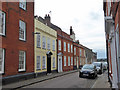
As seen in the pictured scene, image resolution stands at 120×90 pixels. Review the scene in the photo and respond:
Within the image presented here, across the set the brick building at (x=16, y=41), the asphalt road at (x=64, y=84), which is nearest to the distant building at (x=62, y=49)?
the brick building at (x=16, y=41)

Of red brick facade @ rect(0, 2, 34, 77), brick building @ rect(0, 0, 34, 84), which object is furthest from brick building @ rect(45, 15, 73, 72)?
brick building @ rect(0, 0, 34, 84)

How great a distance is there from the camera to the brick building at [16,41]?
498 inches

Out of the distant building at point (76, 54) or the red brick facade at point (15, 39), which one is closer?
the red brick facade at point (15, 39)

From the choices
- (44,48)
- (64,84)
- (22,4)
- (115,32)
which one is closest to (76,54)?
(44,48)

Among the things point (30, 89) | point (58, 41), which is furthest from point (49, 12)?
point (30, 89)

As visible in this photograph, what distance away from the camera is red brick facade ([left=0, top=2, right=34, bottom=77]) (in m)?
12.9

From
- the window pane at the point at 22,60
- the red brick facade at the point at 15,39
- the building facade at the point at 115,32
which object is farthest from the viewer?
the window pane at the point at 22,60

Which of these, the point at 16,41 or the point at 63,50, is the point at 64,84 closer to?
the point at 16,41

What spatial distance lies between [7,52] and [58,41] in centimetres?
1407

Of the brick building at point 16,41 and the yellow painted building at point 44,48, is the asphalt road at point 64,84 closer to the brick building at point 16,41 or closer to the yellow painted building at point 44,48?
the brick building at point 16,41

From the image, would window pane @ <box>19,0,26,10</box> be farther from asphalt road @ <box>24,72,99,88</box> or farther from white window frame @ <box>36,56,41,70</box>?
asphalt road @ <box>24,72,99,88</box>

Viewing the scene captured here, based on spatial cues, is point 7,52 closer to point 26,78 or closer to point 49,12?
point 26,78

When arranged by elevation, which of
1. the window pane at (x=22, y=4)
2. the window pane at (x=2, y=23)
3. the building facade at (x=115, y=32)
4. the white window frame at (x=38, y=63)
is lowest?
the white window frame at (x=38, y=63)

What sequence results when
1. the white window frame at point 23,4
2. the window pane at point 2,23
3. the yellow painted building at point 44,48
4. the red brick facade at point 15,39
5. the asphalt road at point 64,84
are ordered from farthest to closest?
the yellow painted building at point 44,48
the white window frame at point 23,4
the red brick facade at point 15,39
the window pane at point 2,23
the asphalt road at point 64,84
